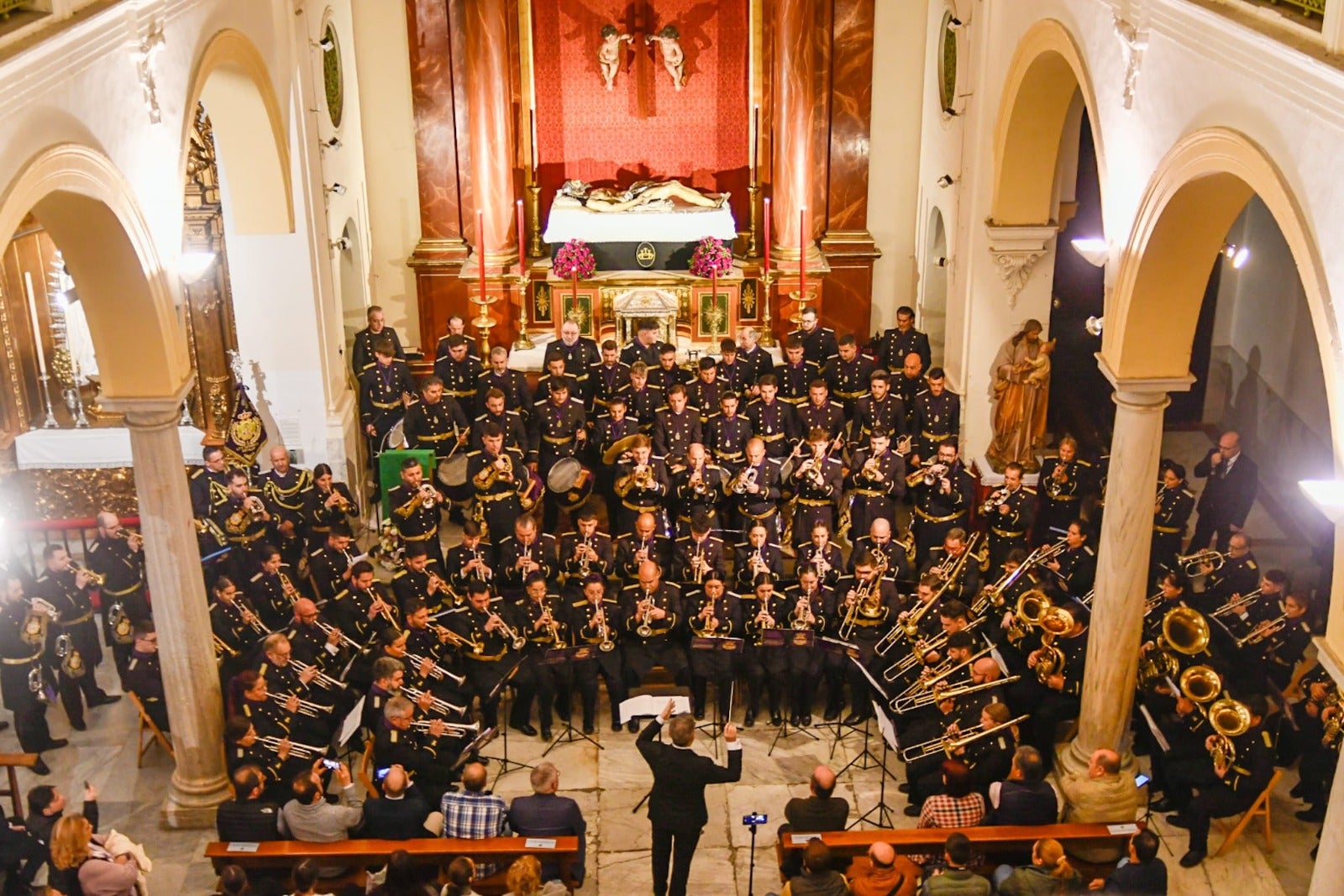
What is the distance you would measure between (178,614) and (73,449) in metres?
Result: 5.61

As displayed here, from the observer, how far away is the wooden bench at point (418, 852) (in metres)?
10.1

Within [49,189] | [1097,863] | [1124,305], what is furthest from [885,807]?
[49,189]

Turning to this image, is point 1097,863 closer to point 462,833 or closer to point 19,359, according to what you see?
point 462,833

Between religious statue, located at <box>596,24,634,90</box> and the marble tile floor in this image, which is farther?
religious statue, located at <box>596,24,634,90</box>

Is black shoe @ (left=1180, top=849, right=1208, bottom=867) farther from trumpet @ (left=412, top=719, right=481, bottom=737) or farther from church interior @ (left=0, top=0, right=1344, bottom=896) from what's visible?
trumpet @ (left=412, top=719, right=481, bottom=737)

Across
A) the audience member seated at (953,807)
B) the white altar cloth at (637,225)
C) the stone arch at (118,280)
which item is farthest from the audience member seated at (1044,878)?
the white altar cloth at (637,225)

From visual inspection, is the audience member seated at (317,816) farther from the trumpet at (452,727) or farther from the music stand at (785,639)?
the music stand at (785,639)

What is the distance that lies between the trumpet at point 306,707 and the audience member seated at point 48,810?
1.52 m

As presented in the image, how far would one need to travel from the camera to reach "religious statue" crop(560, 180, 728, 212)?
18344 millimetres

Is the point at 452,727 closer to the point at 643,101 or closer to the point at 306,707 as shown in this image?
the point at 306,707

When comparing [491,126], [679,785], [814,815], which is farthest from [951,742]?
[491,126]

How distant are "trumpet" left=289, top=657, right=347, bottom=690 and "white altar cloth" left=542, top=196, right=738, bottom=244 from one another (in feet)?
24.8

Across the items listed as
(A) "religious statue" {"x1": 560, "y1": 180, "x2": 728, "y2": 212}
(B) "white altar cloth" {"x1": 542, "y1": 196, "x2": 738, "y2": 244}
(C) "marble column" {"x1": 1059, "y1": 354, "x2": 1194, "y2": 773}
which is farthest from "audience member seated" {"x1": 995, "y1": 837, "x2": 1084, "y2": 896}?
(A) "religious statue" {"x1": 560, "y1": 180, "x2": 728, "y2": 212}

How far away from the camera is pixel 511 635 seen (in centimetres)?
1243
